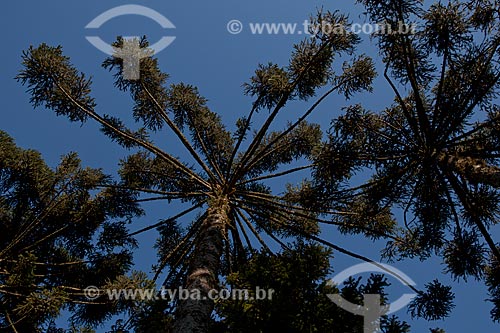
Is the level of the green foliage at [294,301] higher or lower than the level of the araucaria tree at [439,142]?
lower

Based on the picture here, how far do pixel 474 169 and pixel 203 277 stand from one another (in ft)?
14.3

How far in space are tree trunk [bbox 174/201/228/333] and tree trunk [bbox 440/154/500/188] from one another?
3.90 metres

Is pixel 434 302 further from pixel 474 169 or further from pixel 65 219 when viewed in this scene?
pixel 65 219

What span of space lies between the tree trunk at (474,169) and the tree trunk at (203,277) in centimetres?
390

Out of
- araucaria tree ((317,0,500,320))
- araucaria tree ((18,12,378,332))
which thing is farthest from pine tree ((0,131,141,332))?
araucaria tree ((317,0,500,320))

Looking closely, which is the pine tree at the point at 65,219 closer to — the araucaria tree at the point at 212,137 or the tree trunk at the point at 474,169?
the araucaria tree at the point at 212,137

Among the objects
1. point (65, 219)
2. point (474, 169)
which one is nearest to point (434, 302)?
point (474, 169)

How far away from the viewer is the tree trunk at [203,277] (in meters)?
5.59

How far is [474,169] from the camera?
685cm

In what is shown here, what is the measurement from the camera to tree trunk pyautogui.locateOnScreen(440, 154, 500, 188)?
21.4 ft

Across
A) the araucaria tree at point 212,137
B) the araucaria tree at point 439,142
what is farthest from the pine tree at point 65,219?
the araucaria tree at point 439,142

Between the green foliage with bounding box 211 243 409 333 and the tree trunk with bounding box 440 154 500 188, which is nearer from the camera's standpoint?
the green foliage with bounding box 211 243 409 333

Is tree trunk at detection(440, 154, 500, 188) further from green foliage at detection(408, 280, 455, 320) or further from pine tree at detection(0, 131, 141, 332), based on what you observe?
pine tree at detection(0, 131, 141, 332)

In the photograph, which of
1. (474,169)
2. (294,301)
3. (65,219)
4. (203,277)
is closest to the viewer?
(294,301)
